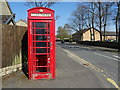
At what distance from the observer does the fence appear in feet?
19.6

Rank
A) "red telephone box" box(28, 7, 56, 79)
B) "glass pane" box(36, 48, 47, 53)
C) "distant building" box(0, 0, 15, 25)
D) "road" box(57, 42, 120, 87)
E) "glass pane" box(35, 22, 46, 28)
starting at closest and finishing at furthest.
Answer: "red telephone box" box(28, 7, 56, 79) → "glass pane" box(35, 22, 46, 28) → "glass pane" box(36, 48, 47, 53) → "road" box(57, 42, 120, 87) → "distant building" box(0, 0, 15, 25)

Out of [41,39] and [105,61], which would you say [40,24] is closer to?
[41,39]

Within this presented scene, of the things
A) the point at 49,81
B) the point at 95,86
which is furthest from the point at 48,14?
the point at 95,86

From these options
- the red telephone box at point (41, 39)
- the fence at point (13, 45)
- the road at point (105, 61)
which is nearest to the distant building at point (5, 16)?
the fence at point (13, 45)

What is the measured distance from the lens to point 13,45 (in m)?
6.57

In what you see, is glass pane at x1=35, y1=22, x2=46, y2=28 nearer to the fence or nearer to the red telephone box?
the red telephone box

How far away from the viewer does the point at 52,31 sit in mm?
5656

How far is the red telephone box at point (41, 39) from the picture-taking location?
5.58 metres

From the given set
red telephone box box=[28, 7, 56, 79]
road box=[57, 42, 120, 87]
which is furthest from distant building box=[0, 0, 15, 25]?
road box=[57, 42, 120, 87]

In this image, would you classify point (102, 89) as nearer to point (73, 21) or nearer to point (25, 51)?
point (25, 51)

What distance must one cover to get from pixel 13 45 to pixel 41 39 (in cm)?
138

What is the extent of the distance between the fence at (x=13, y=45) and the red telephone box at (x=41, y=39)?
41.0 inches

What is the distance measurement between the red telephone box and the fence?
3.42 ft

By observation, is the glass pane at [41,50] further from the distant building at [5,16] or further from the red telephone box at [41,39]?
the distant building at [5,16]
